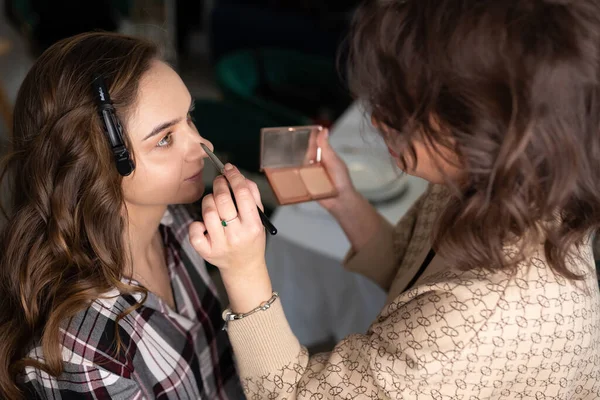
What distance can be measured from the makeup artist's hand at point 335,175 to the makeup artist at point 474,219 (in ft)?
0.96

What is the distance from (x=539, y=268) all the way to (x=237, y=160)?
1284 mm

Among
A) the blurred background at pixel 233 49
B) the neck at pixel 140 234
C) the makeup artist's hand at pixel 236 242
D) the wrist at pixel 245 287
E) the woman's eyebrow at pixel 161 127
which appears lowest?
the blurred background at pixel 233 49

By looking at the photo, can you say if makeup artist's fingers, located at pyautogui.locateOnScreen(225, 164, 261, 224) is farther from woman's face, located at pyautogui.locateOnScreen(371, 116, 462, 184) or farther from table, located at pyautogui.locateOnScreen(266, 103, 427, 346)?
table, located at pyautogui.locateOnScreen(266, 103, 427, 346)

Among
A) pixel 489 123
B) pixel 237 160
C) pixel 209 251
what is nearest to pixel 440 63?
pixel 489 123

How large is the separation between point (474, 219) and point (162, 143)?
0.49 meters

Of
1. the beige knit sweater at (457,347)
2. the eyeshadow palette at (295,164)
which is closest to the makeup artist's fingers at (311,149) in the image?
the eyeshadow palette at (295,164)

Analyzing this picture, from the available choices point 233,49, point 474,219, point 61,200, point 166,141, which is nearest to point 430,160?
point 474,219

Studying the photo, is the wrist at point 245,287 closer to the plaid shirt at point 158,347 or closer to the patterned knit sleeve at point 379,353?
the patterned knit sleeve at point 379,353

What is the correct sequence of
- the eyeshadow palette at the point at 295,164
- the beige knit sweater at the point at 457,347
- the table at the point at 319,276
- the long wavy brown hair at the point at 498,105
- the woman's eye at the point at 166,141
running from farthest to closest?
the table at the point at 319,276 < the eyeshadow palette at the point at 295,164 < the woman's eye at the point at 166,141 < the beige knit sweater at the point at 457,347 < the long wavy brown hair at the point at 498,105

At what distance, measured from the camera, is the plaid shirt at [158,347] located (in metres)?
0.79

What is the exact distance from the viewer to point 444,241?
0.70 m

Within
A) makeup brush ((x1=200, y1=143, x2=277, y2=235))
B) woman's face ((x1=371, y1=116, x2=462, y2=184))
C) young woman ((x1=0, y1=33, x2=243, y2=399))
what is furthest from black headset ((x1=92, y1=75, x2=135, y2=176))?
woman's face ((x1=371, y1=116, x2=462, y2=184))

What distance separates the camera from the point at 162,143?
2.91 feet

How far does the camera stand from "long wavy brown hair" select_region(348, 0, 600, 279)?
57cm
